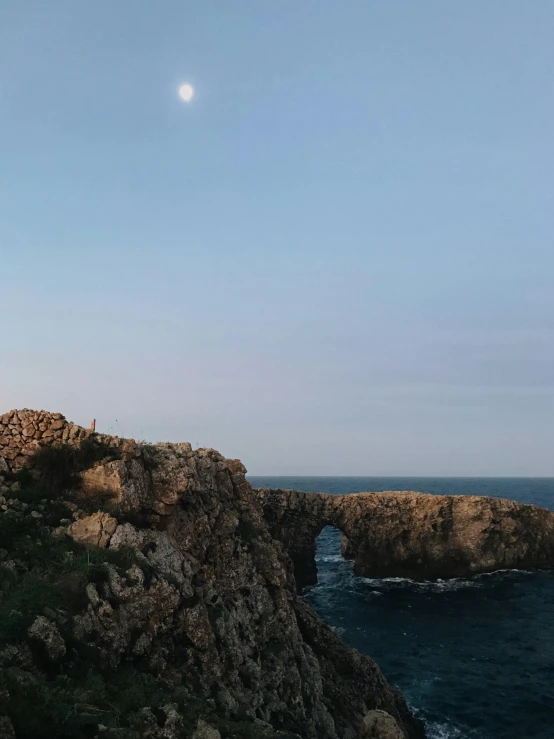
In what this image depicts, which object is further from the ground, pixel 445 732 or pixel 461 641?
pixel 445 732

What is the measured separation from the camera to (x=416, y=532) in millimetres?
64688

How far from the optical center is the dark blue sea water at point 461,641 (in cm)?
3064

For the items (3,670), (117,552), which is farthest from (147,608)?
(3,670)

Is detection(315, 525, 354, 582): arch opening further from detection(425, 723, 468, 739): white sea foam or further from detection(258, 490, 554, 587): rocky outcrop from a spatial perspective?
detection(425, 723, 468, 739): white sea foam

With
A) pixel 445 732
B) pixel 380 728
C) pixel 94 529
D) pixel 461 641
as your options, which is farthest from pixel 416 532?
pixel 94 529

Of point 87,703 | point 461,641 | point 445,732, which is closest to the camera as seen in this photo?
point 87,703

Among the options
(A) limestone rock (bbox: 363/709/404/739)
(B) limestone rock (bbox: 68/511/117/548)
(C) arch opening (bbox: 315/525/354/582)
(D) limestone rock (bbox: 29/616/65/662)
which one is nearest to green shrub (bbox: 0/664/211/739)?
(D) limestone rock (bbox: 29/616/65/662)

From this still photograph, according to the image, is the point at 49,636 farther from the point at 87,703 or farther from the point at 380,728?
the point at 380,728

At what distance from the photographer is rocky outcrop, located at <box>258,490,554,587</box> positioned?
6369 centimetres

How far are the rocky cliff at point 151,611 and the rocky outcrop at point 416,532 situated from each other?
1474 inches

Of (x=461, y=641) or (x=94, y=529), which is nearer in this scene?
(x=94, y=529)

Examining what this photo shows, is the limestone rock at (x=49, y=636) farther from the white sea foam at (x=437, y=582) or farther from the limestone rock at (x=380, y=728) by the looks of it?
the white sea foam at (x=437, y=582)

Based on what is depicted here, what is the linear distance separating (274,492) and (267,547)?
43.7 meters

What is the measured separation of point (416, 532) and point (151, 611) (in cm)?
5549
